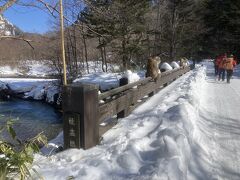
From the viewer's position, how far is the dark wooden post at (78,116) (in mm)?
5516

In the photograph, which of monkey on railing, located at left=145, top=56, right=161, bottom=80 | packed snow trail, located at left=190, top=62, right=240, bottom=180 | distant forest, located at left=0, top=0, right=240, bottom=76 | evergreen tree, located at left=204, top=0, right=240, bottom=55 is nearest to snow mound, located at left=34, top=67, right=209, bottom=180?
packed snow trail, located at left=190, top=62, right=240, bottom=180

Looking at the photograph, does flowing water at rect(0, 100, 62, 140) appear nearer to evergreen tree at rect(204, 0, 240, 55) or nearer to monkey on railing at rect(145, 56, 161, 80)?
monkey on railing at rect(145, 56, 161, 80)

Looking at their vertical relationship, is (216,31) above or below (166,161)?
above

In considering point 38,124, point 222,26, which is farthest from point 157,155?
point 222,26

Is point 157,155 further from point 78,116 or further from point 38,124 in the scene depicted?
point 38,124

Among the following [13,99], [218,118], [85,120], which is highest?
[85,120]

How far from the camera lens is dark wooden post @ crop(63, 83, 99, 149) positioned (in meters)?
5.52

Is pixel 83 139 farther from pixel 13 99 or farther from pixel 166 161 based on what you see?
pixel 13 99

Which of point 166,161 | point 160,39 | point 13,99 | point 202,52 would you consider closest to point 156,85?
point 166,161

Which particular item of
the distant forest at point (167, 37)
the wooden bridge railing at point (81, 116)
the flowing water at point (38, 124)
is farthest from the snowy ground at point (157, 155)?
the distant forest at point (167, 37)

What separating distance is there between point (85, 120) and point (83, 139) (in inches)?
11.9

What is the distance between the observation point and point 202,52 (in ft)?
195

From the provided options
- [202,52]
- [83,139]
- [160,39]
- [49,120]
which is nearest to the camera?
[83,139]

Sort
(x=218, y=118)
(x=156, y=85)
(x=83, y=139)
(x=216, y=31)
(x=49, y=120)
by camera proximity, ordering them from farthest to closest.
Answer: (x=216, y=31), (x=49, y=120), (x=156, y=85), (x=218, y=118), (x=83, y=139)
